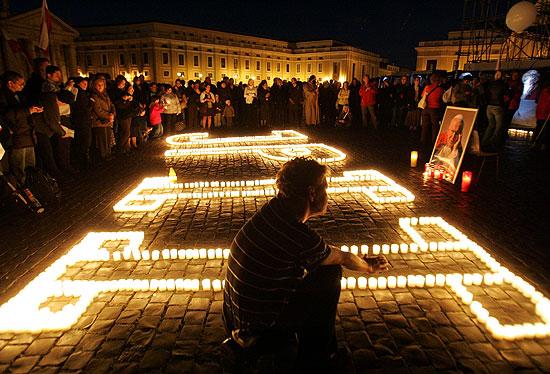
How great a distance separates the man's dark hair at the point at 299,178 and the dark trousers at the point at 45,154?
293 inches

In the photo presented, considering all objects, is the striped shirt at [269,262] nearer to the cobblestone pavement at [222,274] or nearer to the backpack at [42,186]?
the cobblestone pavement at [222,274]

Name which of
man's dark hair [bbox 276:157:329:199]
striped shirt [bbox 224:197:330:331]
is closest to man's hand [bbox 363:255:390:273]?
striped shirt [bbox 224:197:330:331]

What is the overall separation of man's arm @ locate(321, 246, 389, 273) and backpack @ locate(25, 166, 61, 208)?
5.71 meters

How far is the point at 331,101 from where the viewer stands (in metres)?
19.8

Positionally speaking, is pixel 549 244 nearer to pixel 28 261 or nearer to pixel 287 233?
pixel 287 233

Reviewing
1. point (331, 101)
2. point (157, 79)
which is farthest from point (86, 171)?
point (157, 79)

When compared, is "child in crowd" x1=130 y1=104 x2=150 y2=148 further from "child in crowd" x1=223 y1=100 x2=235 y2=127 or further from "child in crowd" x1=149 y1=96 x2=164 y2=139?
"child in crowd" x1=223 y1=100 x2=235 y2=127

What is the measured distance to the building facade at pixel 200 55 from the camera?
3191 inches

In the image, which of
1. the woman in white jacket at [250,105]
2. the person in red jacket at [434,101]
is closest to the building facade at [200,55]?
the woman in white jacket at [250,105]

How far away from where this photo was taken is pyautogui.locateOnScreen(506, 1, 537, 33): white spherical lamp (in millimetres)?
17359

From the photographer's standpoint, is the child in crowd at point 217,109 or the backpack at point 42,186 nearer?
the backpack at point 42,186

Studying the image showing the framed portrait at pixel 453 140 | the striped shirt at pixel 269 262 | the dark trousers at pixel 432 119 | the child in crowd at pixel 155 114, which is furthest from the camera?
the child in crowd at pixel 155 114

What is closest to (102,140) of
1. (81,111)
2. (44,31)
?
(81,111)

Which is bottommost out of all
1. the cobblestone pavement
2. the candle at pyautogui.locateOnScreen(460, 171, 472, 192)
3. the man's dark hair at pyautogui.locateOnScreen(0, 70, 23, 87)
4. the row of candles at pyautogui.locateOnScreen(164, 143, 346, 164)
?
the cobblestone pavement
